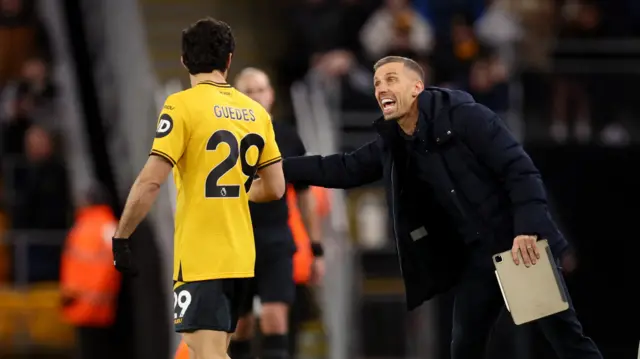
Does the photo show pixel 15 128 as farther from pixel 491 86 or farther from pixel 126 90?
pixel 491 86

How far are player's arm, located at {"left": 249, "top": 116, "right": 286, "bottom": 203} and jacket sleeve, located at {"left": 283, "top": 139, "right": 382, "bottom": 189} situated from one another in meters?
0.49

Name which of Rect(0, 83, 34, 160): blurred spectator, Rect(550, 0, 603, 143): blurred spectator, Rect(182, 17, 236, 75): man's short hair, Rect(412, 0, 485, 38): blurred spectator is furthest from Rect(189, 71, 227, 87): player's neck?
Rect(0, 83, 34, 160): blurred spectator

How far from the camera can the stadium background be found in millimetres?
12961

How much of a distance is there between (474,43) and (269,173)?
7604mm

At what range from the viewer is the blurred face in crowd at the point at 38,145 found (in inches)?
576

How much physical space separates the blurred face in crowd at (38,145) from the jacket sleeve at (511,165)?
8113 mm

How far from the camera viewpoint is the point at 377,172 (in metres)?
7.86

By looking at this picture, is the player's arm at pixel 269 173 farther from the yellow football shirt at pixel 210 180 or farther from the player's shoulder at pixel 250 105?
the yellow football shirt at pixel 210 180

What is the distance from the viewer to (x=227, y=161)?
689 centimetres

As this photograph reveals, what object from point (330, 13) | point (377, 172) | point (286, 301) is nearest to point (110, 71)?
point (330, 13)

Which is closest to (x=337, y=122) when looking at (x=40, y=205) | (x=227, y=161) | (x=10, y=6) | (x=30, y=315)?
(x=40, y=205)

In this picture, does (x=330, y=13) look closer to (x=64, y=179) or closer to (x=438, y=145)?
(x=64, y=179)

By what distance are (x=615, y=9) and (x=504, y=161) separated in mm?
8482

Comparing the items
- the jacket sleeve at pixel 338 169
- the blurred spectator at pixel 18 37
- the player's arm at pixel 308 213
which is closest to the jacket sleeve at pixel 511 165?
the jacket sleeve at pixel 338 169
